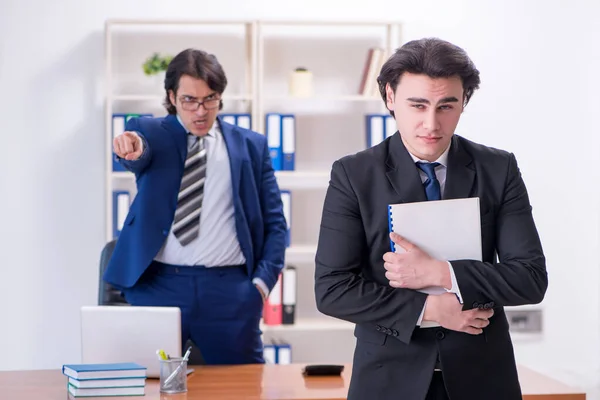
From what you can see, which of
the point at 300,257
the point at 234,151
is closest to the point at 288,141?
the point at 300,257

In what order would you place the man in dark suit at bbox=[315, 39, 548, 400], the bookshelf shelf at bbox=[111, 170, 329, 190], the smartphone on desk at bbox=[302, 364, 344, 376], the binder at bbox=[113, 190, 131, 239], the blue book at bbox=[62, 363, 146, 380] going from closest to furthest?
the man in dark suit at bbox=[315, 39, 548, 400] < the blue book at bbox=[62, 363, 146, 380] < the smartphone on desk at bbox=[302, 364, 344, 376] < the binder at bbox=[113, 190, 131, 239] < the bookshelf shelf at bbox=[111, 170, 329, 190]

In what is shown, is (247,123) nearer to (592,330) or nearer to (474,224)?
(592,330)

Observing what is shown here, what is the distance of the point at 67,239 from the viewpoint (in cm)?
449

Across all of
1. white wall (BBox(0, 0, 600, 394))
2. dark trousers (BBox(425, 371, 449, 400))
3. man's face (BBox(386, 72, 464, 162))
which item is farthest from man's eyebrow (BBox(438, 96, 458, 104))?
white wall (BBox(0, 0, 600, 394))

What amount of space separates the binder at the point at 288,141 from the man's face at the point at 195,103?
4.30 feet

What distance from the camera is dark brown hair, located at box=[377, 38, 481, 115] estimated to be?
163 centimetres

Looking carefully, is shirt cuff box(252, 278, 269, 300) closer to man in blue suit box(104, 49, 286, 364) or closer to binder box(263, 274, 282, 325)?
man in blue suit box(104, 49, 286, 364)

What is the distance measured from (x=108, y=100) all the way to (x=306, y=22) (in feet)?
3.50

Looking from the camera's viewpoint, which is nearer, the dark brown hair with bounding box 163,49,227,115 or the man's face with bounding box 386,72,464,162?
the man's face with bounding box 386,72,464,162

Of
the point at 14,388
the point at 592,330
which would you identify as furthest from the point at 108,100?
the point at 592,330

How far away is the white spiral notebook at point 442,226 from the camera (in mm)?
1637

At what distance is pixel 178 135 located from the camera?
3.08 m

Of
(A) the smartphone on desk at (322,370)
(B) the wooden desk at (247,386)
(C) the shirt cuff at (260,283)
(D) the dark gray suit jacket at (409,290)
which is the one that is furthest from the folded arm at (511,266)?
(C) the shirt cuff at (260,283)

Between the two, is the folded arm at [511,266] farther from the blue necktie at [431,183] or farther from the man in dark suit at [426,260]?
the blue necktie at [431,183]
